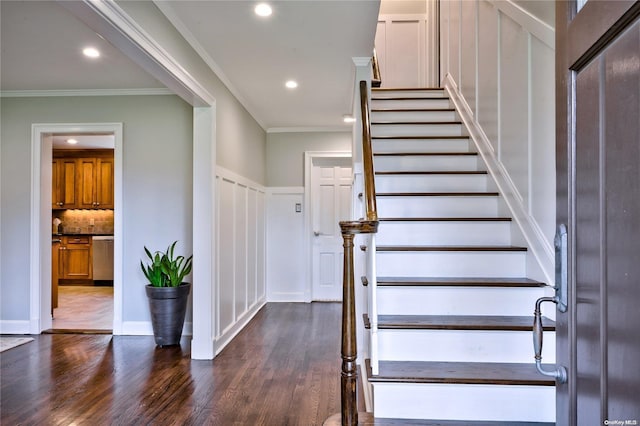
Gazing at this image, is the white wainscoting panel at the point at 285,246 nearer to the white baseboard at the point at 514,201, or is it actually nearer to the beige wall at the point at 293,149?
the beige wall at the point at 293,149

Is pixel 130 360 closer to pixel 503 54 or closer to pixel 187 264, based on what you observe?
pixel 187 264

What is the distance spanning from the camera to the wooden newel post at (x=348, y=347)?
1558 mm

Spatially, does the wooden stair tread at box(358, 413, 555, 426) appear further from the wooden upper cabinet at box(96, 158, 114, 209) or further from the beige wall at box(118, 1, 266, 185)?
the wooden upper cabinet at box(96, 158, 114, 209)

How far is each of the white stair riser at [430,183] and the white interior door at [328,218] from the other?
9.25ft

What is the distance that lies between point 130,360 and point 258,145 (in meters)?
3.03

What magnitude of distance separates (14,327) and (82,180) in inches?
146

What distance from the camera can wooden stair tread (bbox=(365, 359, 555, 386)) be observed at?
5.57 ft

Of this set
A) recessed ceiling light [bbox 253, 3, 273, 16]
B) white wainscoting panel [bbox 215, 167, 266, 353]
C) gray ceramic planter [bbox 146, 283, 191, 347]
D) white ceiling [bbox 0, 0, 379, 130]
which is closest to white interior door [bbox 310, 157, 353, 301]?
white wainscoting panel [bbox 215, 167, 266, 353]

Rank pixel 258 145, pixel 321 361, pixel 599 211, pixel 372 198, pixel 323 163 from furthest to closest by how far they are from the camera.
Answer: pixel 323 163
pixel 258 145
pixel 321 361
pixel 372 198
pixel 599 211

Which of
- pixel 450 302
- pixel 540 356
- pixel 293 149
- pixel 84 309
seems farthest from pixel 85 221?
pixel 540 356

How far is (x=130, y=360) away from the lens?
3289mm

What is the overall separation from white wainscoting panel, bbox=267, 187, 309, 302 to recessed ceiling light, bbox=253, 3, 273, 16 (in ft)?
11.0

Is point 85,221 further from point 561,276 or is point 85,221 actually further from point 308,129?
point 561,276

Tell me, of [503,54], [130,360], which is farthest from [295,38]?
[130,360]
